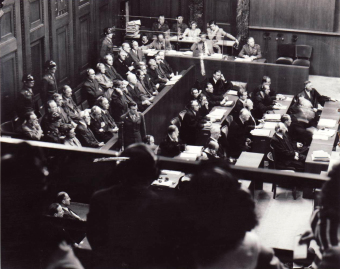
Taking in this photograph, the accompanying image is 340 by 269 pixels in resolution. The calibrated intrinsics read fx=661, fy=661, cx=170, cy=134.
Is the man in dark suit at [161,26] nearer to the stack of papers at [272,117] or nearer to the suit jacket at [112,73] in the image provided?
the suit jacket at [112,73]

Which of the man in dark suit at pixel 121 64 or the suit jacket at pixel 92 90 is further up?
the man in dark suit at pixel 121 64

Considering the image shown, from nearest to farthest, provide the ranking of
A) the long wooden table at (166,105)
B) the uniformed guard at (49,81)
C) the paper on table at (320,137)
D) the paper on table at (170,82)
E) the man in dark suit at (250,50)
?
the paper on table at (320,137)
the uniformed guard at (49,81)
the long wooden table at (166,105)
the paper on table at (170,82)
the man in dark suit at (250,50)

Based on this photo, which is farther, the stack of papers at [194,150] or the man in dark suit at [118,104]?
the man in dark suit at [118,104]

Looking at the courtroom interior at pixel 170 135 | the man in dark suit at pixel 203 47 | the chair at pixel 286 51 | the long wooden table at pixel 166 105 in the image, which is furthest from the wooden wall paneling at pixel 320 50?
the long wooden table at pixel 166 105

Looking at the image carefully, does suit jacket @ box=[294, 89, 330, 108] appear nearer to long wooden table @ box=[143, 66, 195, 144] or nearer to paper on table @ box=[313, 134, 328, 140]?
paper on table @ box=[313, 134, 328, 140]

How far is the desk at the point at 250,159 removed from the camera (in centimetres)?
969

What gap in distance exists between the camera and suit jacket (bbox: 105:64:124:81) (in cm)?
1291

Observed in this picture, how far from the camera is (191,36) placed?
52.0 ft

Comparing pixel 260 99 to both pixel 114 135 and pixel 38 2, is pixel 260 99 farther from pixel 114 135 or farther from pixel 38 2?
pixel 38 2

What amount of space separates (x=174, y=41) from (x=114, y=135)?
589 cm

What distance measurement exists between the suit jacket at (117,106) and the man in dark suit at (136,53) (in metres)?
2.55

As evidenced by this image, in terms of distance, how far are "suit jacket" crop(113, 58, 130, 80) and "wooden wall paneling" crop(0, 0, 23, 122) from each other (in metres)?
3.23

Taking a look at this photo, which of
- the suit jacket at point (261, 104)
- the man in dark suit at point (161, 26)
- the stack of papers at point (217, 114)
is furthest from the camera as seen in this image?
the man in dark suit at point (161, 26)

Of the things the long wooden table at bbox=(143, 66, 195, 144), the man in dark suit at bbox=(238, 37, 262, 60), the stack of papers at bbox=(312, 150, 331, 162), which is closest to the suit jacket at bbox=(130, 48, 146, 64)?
the long wooden table at bbox=(143, 66, 195, 144)
